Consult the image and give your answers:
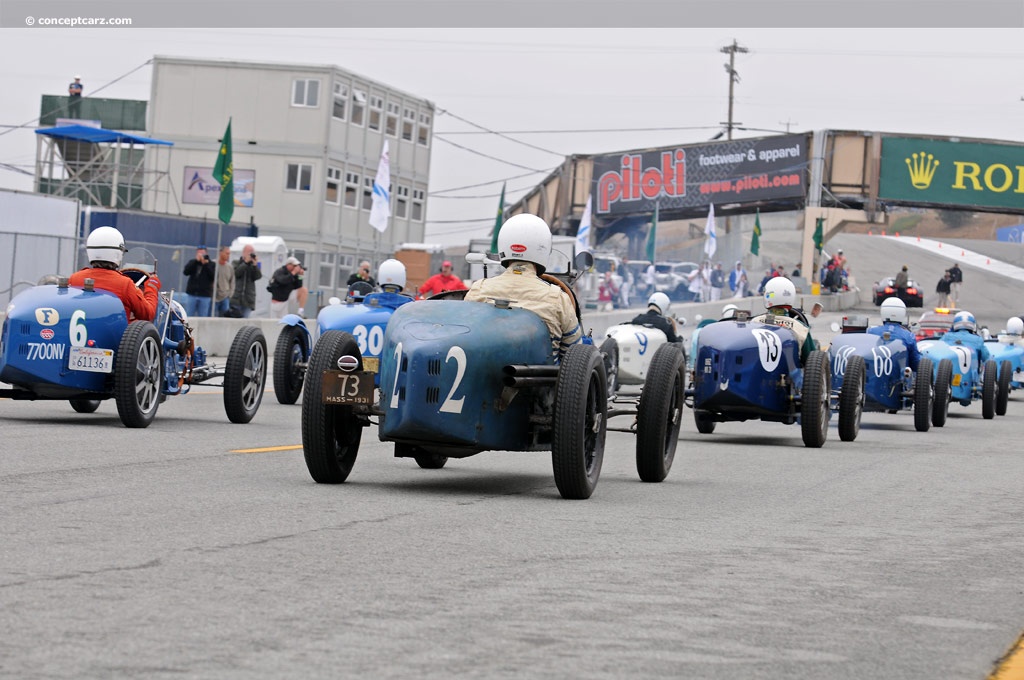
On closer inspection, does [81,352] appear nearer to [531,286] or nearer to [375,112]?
[531,286]

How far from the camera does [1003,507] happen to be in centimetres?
1107

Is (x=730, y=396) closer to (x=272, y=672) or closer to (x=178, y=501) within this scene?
(x=178, y=501)

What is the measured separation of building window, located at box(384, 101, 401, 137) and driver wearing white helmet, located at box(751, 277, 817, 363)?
1844 inches

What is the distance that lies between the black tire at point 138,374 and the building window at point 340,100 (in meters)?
45.4

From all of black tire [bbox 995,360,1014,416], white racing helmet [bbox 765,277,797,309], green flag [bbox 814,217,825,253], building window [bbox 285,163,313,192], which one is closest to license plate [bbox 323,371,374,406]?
white racing helmet [bbox 765,277,797,309]

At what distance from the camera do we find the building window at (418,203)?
67.9 meters

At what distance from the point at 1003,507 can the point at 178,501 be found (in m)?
5.63

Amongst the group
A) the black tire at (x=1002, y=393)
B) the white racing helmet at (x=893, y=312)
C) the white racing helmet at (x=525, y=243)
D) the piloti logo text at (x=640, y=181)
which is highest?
the piloti logo text at (x=640, y=181)

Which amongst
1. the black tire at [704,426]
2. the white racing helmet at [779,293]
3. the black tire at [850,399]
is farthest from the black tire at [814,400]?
the black tire at [704,426]

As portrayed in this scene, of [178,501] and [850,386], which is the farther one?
[850,386]

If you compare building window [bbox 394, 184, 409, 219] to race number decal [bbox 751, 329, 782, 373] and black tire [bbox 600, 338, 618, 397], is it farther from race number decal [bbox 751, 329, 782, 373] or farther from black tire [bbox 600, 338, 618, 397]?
race number decal [bbox 751, 329, 782, 373]

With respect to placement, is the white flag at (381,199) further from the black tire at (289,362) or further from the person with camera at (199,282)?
the black tire at (289,362)

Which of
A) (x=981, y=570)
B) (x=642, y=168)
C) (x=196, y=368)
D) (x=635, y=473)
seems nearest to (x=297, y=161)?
(x=642, y=168)

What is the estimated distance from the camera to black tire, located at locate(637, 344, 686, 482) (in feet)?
36.0
